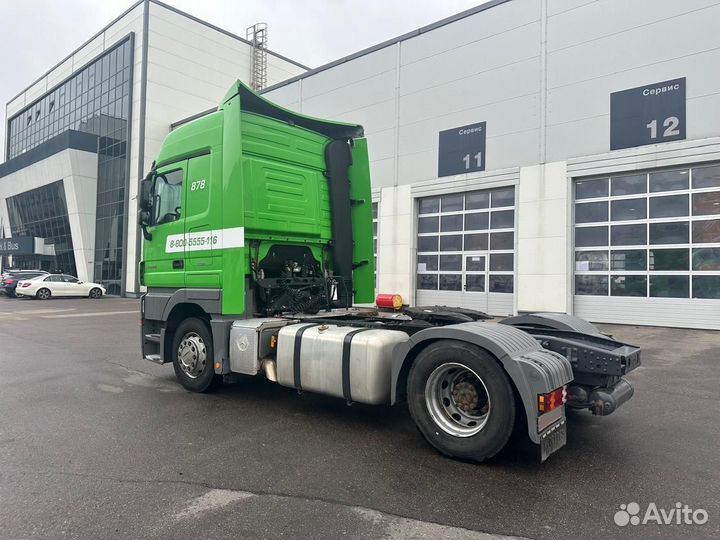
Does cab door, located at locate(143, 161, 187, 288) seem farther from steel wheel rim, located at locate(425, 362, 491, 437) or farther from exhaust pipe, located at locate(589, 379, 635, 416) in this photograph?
exhaust pipe, located at locate(589, 379, 635, 416)

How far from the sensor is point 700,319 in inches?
515

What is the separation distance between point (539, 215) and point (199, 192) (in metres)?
12.3

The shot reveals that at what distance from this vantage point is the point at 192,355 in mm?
6113

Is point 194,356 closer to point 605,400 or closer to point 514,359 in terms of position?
point 514,359

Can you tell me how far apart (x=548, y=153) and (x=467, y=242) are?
4.01 meters

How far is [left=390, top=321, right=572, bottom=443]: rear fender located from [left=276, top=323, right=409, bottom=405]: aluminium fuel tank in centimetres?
17

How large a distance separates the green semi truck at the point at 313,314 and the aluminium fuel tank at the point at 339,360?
1 centimetres

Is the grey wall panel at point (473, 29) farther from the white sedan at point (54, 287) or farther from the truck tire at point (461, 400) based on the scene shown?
the white sedan at point (54, 287)

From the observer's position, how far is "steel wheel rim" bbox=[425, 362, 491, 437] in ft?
13.0

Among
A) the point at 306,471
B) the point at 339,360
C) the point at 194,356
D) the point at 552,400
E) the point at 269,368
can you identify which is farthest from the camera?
the point at 194,356

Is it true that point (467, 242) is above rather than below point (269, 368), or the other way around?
above

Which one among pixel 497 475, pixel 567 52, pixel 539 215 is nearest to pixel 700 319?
pixel 539 215

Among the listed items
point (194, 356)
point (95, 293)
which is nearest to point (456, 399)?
point (194, 356)

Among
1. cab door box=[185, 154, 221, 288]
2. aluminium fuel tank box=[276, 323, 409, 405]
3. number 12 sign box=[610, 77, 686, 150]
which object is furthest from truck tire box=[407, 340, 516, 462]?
number 12 sign box=[610, 77, 686, 150]
